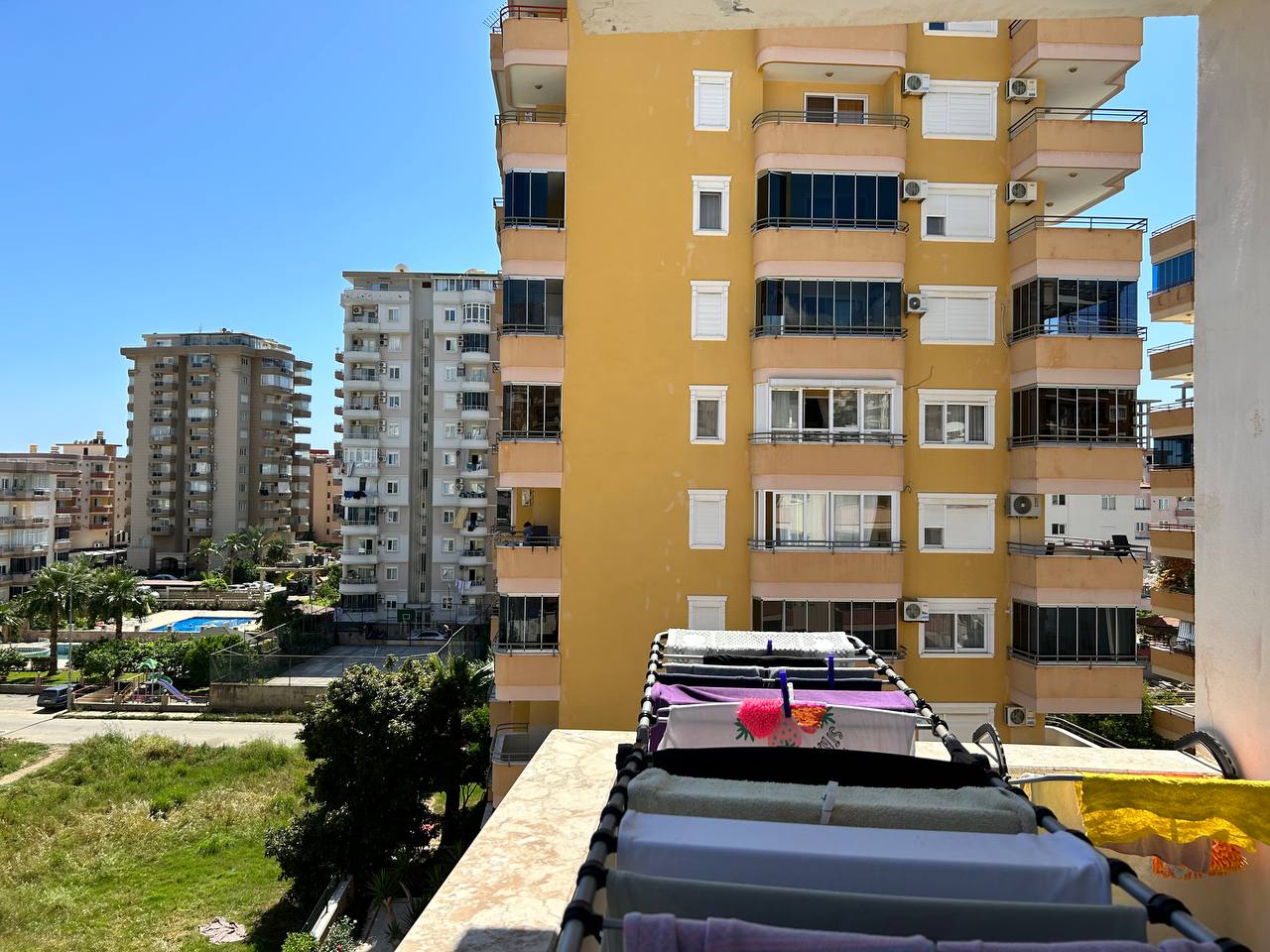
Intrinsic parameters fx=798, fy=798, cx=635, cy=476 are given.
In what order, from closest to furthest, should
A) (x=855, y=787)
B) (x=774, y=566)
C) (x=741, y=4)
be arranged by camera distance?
(x=855, y=787) < (x=741, y=4) < (x=774, y=566)

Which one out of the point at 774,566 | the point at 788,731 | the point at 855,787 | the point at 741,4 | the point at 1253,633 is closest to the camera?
the point at 855,787

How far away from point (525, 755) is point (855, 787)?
10.6 metres

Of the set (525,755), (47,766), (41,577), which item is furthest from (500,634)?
(41,577)

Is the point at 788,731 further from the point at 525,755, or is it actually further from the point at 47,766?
the point at 47,766

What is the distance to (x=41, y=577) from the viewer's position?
1244 inches

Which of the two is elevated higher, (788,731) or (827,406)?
(827,406)

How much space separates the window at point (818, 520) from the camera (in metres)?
11.7

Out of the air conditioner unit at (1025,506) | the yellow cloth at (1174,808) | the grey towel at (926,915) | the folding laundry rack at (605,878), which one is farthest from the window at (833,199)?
the grey towel at (926,915)

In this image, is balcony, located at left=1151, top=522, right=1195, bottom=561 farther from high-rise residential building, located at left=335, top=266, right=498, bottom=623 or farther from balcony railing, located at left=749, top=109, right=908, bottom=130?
high-rise residential building, located at left=335, top=266, right=498, bottom=623

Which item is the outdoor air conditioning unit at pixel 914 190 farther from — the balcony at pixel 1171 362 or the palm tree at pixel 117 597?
the palm tree at pixel 117 597

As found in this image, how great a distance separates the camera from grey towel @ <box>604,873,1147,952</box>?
142 centimetres

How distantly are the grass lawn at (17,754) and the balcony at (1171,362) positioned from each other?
105 ft

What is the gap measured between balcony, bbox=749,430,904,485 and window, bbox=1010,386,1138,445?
1970 mm

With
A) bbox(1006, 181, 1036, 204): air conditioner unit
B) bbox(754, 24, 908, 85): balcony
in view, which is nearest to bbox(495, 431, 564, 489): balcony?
bbox(754, 24, 908, 85): balcony
